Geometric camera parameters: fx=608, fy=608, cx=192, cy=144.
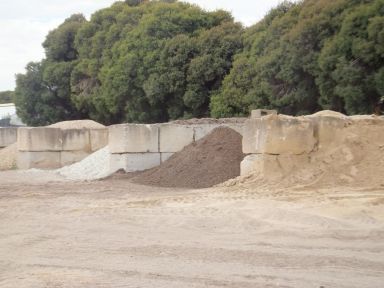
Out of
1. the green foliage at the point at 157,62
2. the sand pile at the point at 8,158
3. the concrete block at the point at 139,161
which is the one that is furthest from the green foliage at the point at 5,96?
the concrete block at the point at 139,161

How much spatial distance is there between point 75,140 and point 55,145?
0.71 m

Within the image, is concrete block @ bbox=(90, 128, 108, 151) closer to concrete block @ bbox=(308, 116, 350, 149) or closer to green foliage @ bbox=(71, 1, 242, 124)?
green foliage @ bbox=(71, 1, 242, 124)

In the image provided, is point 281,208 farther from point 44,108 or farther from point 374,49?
point 44,108

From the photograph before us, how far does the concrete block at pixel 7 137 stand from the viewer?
2553 centimetres

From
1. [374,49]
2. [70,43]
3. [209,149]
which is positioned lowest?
[209,149]

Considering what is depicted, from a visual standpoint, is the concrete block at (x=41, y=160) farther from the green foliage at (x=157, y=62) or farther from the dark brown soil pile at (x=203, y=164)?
the green foliage at (x=157, y=62)

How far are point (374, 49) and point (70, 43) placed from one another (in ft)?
75.3

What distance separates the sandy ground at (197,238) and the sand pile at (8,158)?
10151 millimetres

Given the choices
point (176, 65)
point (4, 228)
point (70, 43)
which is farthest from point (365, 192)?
point (70, 43)

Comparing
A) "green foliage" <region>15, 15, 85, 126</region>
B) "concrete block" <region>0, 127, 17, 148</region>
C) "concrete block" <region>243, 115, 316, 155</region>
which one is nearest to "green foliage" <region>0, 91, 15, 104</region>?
"green foliage" <region>15, 15, 85, 126</region>

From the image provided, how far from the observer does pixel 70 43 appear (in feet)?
124

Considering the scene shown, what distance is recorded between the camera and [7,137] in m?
25.6

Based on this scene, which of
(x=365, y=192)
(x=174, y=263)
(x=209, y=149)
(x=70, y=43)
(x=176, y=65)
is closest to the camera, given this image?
(x=174, y=263)

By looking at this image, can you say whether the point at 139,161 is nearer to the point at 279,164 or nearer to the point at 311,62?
the point at 279,164
